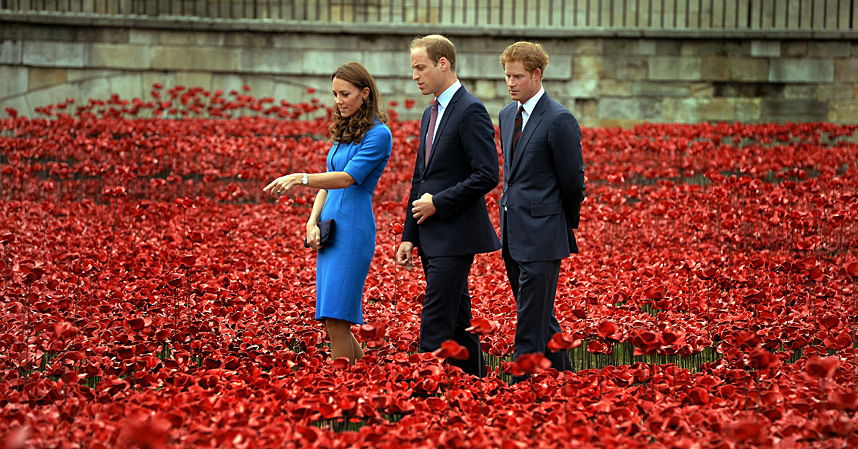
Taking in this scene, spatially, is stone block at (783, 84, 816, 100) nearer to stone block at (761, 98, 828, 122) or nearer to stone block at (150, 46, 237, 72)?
stone block at (761, 98, 828, 122)

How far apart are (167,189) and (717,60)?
367 inches

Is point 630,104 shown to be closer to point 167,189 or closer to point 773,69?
point 773,69

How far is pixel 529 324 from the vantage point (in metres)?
4.02

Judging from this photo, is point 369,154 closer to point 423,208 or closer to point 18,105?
point 423,208

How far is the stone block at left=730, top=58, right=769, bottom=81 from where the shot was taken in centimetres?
1423

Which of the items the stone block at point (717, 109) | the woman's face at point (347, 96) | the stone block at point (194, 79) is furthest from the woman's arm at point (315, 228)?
the stone block at point (717, 109)

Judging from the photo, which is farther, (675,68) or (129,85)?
(675,68)

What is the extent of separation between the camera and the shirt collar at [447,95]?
4.02 m

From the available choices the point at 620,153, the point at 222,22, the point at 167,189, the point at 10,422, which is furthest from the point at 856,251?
the point at 222,22

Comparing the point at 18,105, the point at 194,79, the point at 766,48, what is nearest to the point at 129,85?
the point at 194,79

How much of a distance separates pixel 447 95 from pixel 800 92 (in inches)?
475

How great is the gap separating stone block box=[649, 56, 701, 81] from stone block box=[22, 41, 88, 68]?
941cm

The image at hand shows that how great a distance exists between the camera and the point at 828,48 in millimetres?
14172

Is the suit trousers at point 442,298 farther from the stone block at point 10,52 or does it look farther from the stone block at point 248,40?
the stone block at point 10,52
